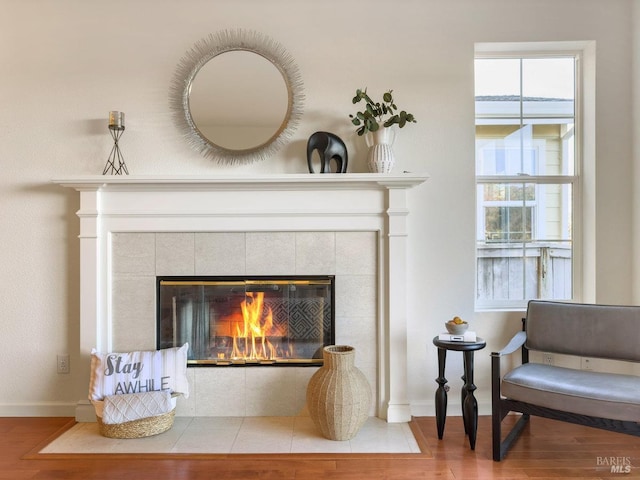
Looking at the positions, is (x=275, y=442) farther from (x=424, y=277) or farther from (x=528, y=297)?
(x=528, y=297)

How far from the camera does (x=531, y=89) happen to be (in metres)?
2.99

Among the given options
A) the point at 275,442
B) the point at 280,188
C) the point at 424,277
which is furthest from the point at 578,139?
the point at 275,442

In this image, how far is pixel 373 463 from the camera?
86.0 inches

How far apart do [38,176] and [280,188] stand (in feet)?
5.09

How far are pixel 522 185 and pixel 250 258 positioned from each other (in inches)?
73.2

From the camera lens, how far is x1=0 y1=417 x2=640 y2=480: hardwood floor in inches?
82.4

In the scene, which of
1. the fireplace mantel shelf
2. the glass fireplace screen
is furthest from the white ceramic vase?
the glass fireplace screen

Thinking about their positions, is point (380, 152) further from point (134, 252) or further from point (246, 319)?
point (134, 252)

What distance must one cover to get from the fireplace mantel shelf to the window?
0.74 meters

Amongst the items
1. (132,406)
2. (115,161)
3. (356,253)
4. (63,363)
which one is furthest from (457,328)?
(63,363)

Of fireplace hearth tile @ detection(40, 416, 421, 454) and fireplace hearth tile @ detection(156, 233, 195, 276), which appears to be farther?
fireplace hearth tile @ detection(156, 233, 195, 276)

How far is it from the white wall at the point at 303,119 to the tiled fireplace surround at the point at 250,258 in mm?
203

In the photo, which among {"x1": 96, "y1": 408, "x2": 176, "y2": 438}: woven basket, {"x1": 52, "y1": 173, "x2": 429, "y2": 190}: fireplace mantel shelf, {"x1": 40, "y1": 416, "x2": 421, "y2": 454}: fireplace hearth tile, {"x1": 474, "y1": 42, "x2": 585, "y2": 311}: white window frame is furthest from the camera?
{"x1": 474, "y1": 42, "x2": 585, "y2": 311}: white window frame

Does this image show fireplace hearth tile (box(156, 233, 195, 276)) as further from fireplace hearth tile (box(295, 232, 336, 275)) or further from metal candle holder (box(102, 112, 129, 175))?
fireplace hearth tile (box(295, 232, 336, 275))
